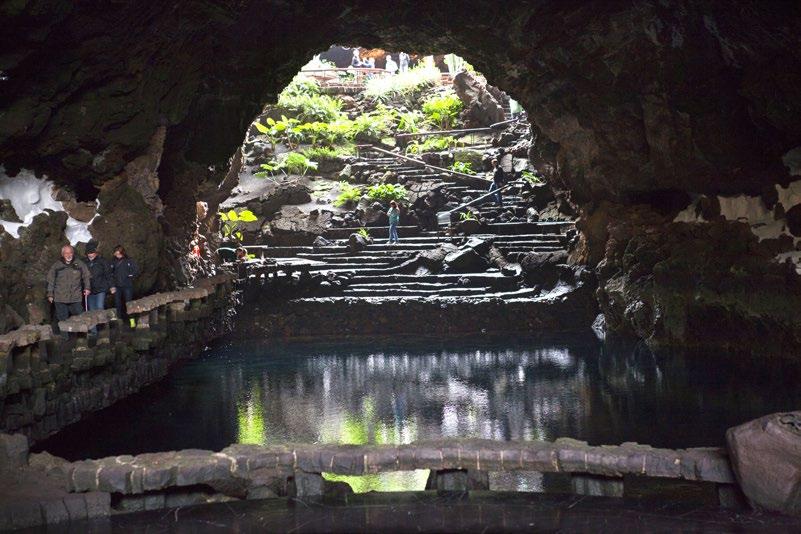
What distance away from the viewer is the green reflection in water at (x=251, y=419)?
11.5 meters

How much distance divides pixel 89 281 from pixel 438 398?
6.31 meters

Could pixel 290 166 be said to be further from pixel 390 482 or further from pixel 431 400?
pixel 390 482

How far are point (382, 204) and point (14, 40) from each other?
21.1 m

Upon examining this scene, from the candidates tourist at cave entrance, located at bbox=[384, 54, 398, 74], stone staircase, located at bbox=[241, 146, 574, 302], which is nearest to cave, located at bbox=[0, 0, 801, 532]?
stone staircase, located at bbox=[241, 146, 574, 302]

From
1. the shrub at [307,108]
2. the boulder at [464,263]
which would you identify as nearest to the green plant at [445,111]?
the shrub at [307,108]

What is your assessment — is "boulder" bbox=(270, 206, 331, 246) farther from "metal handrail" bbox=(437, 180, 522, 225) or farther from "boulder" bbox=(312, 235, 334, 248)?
"metal handrail" bbox=(437, 180, 522, 225)

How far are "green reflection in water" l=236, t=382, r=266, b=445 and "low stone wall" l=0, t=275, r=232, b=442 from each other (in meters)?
2.16

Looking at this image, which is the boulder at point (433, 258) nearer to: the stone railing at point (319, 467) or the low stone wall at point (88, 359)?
the low stone wall at point (88, 359)

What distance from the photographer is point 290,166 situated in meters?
37.1

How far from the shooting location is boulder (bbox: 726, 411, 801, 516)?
21.9ft

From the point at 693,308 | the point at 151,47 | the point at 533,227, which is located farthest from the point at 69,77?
the point at 533,227

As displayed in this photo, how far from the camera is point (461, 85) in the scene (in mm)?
40625

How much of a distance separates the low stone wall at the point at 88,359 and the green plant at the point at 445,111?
77.1 feet

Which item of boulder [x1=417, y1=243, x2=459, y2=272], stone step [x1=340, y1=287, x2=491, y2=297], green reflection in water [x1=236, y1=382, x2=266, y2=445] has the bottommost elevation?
green reflection in water [x1=236, y1=382, x2=266, y2=445]
